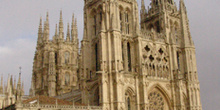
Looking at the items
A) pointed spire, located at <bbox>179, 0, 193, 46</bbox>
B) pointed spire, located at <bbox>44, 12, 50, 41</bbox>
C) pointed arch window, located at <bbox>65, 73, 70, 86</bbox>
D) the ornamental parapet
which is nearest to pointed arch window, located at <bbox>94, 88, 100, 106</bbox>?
the ornamental parapet

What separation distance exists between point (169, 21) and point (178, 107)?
41.3 feet

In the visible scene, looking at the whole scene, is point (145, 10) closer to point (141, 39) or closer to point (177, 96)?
point (141, 39)

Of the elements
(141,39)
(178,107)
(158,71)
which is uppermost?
(141,39)

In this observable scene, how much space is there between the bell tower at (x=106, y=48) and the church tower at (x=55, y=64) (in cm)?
2116

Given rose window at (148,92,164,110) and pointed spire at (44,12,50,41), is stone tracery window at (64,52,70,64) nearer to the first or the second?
pointed spire at (44,12,50,41)

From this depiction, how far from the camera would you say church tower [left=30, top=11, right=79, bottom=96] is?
201 feet

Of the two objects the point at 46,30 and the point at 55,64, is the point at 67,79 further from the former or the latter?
the point at 46,30

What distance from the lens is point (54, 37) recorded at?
66312 millimetres

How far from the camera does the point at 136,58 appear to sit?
40094 millimetres

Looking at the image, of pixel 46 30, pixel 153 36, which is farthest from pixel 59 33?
pixel 153 36

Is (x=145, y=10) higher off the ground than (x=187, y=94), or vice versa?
(x=145, y=10)

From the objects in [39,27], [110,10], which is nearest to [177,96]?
[110,10]

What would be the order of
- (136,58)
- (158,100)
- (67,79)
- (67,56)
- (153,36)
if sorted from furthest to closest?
1. (67,56)
2. (67,79)
3. (153,36)
4. (158,100)
5. (136,58)

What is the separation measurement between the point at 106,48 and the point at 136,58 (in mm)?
4814
